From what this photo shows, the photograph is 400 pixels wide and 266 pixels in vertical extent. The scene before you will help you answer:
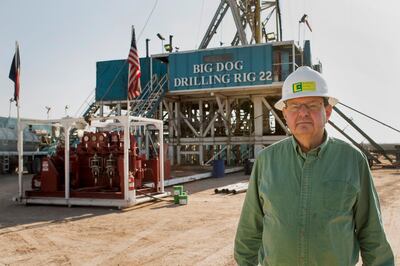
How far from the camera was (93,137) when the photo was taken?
1242 cm

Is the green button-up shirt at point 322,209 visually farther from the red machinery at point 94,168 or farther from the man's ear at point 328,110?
the red machinery at point 94,168

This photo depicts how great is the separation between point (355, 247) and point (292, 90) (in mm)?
928

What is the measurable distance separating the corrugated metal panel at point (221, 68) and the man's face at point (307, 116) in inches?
813

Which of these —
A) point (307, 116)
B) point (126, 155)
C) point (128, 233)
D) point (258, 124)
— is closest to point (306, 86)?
point (307, 116)

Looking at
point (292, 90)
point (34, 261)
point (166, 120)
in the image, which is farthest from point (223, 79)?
point (292, 90)

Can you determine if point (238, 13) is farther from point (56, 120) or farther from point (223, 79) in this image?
point (56, 120)

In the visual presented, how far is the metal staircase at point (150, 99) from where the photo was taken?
938 inches

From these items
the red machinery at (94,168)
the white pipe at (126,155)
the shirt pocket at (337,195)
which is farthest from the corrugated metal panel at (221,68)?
the shirt pocket at (337,195)

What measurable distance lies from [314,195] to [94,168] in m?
10.9

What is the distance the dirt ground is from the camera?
605 centimetres

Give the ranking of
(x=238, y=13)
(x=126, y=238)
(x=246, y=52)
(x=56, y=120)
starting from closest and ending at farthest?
(x=126, y=238)
(x=56, y=120)
(x=246, y=52)
(x=238, y=13)

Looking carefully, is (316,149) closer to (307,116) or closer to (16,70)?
(307,116)

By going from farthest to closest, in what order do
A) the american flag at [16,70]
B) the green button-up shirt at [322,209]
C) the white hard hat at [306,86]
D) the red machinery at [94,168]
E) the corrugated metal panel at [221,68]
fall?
the corrugated metal panel at [221,68]
the red machinery at [94,168]
the american flag at [16,70]
the white hard hat at [306,86]
the green button-up shirt at [322,209]

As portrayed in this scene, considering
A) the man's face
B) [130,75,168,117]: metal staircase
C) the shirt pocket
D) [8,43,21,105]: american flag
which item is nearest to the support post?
[130,75,168,117]: metal staircase
